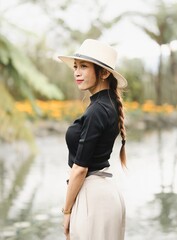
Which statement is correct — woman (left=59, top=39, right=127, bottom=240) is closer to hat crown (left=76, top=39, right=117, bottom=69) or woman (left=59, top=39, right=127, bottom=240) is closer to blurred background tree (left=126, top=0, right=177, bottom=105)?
hat crown (left=76, top=39, right=117, bottom=69)

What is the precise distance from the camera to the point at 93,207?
196 cm

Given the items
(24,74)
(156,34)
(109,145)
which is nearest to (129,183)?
(24,74)

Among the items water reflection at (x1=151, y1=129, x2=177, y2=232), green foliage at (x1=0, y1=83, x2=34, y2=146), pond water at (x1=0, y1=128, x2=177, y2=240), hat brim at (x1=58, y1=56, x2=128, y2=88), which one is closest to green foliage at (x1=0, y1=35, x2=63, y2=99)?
green foliage at (x1=0, y1=83, x2=34, y2=146)

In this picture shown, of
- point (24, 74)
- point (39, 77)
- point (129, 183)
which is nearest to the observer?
point (129, 183)

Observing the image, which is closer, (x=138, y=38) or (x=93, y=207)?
Answer: (x=93, y=207)

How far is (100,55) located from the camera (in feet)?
6.59

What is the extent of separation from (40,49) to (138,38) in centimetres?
263

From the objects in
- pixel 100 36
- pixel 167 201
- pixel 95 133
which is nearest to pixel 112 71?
pixel 95 133

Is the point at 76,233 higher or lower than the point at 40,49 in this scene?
lower

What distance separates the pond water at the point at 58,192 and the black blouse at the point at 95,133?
1.27 ft

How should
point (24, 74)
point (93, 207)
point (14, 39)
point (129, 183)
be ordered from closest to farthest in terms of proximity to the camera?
point (93, 207), point (129, 183), point (24, 74), point (14, 39)

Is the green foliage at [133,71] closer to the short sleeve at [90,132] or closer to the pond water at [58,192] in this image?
the pond water at [58,192]

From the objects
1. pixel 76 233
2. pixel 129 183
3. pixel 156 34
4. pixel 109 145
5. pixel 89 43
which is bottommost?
pixel 129 183

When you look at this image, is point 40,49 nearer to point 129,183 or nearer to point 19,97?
point 19,97
